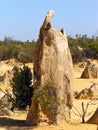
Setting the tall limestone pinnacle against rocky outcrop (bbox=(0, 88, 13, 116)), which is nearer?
the tall limestone pinnacle

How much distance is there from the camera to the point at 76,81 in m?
26.1

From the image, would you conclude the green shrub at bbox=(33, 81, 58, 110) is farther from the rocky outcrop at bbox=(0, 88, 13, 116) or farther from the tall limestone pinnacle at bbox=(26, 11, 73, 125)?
the rocky outcrop at bbox=(0, 88, 13, 116)

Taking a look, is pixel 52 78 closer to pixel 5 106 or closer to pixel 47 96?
pixel 47 96

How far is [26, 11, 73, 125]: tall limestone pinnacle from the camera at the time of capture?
40.3ft

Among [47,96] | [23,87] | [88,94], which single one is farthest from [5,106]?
[88,94]

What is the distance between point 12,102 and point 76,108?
10.0 feet

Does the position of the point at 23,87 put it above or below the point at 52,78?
below

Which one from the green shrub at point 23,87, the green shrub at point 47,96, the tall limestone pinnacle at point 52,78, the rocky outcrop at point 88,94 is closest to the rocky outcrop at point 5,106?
the green shrub at point 23,87

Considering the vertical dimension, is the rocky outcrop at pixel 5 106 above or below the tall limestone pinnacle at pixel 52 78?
below

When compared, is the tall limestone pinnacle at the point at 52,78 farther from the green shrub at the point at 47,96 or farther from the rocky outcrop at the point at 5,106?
the rocky outcrop at the point at 5,106

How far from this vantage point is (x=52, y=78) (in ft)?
40.5

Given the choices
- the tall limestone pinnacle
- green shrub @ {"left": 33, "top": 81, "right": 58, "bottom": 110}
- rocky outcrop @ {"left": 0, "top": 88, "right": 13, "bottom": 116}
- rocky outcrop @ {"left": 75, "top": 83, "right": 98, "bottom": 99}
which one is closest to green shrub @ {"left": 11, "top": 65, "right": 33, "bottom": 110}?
rocky outcrop @ {"left": 0, "top": 88, "right": 13, "bottom": 116}

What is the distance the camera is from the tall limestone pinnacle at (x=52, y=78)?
12.3 metres

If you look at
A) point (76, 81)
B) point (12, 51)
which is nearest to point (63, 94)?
point (76, 81)
